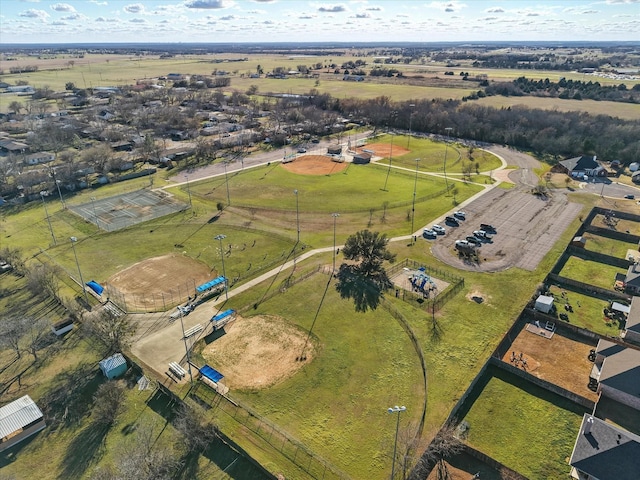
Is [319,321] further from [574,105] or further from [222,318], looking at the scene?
[574,105]

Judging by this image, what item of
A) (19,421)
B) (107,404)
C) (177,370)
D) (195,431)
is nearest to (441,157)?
(177,370)

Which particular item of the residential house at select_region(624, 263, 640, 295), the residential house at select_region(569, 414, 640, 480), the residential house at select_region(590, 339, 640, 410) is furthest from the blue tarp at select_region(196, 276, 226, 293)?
the residential house at select_region(624, 263, 640, 295)

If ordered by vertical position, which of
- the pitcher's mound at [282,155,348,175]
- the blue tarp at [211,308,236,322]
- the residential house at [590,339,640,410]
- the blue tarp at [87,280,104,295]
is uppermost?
the residential house at [590,339,640,410]

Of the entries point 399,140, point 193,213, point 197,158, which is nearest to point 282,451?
point 193,213

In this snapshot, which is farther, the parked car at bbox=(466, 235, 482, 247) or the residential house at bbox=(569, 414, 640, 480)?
the parked car at bbox=(466, 235, 482, 247)

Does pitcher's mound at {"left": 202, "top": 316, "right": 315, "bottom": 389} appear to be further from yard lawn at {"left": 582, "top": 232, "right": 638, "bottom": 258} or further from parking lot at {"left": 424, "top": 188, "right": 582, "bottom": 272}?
yard lawn at {"left": 582, "top": 232, "right": 638, "bottom": 258}

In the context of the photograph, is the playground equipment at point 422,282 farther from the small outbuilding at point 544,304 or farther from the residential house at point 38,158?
the residential house at point 38,158

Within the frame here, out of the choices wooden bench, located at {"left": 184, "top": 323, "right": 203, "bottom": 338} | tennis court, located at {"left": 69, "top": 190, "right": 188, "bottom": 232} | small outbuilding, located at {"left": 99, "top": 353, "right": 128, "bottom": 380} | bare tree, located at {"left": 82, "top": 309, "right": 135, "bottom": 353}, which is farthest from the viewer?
tennis court, located at {"left": 69, "top": 190, "right": 188, "bottom": 232}

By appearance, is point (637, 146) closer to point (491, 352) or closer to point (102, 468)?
point (491, 352)
